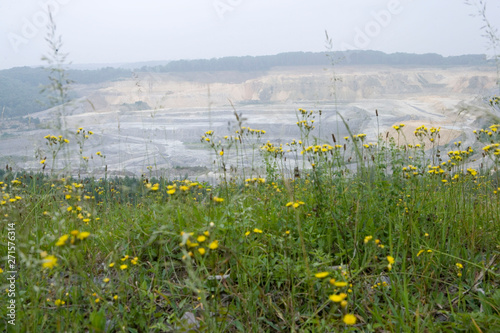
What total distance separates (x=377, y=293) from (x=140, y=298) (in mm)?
1275

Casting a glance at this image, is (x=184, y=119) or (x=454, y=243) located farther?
(x=184, y=119)

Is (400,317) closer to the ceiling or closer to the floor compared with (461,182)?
closer to the floor

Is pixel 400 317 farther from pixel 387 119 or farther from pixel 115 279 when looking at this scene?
pixel 387 119

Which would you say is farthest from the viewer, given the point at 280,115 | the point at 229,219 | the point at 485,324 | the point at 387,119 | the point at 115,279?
the point at 280,115

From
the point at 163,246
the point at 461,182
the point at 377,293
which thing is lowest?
the point at 377,293

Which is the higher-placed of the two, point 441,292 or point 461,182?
point 461,182

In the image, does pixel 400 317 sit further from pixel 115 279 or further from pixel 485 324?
pixel 115 279

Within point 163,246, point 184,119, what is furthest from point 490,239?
point 184,119

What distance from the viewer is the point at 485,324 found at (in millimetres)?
1626

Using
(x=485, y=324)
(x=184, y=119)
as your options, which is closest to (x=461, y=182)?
(x=485, y=324)

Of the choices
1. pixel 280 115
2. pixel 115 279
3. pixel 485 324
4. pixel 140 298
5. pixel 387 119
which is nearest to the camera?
pixel 485 324

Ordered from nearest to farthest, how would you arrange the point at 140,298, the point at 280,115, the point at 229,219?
the point at 140,298, the point at 229,219, the point at 280,115

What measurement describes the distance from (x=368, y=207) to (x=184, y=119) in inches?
465

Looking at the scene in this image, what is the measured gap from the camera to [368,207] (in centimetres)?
261
